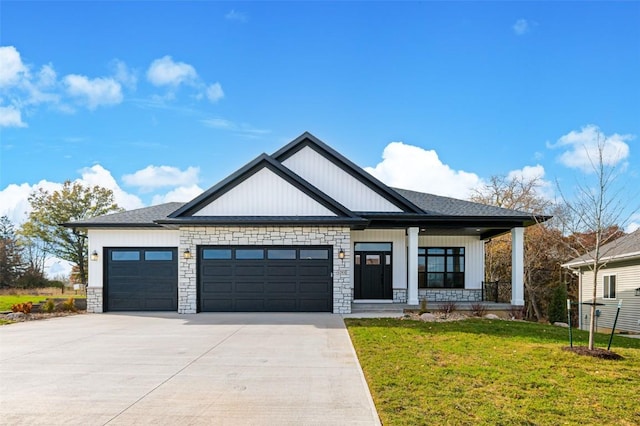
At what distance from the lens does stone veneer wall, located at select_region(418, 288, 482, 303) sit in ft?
61.3

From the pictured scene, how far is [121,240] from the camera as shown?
55.6 ft

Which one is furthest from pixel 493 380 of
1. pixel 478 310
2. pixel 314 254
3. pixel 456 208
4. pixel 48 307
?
pixel 48 307

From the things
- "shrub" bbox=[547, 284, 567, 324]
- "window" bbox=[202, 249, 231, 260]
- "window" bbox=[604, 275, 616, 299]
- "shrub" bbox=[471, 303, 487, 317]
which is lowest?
"shrub" bbox=[547, 284, 567, 324]

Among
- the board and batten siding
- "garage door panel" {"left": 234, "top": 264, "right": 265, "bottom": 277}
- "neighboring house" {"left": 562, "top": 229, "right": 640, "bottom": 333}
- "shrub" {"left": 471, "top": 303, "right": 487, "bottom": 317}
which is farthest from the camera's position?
the board and batten siding

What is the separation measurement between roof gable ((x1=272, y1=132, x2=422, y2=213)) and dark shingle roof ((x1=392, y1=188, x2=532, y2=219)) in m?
1.13

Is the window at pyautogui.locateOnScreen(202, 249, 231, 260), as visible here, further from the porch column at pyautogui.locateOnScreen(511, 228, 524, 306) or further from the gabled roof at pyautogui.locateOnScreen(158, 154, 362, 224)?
the porch column at pyautogui.locateOnScreen(511, 228, 524, 306)

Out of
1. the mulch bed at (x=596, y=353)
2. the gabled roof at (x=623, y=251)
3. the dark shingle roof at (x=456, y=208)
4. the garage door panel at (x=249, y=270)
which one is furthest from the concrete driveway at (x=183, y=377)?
the gabled roof at (x=623, y=251)

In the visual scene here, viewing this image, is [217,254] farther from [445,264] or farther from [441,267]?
[445,264]

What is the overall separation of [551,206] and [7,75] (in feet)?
97.9

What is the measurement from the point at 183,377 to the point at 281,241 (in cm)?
881

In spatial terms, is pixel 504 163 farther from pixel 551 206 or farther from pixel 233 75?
pixel 233 75

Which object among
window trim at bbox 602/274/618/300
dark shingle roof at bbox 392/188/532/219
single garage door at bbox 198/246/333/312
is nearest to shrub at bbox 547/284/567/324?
window trim at bbox 602/274/618/300

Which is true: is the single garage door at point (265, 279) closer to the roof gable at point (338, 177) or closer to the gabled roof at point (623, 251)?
the roof gable at point (338, 177)

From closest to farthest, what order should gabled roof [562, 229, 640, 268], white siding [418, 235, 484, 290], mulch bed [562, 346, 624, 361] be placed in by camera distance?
1. mulch bed [562, 346, 624, 361]
2. gabled roof [562, 229, 640, 268]
3. white siding [418, 235, 484, 290]
